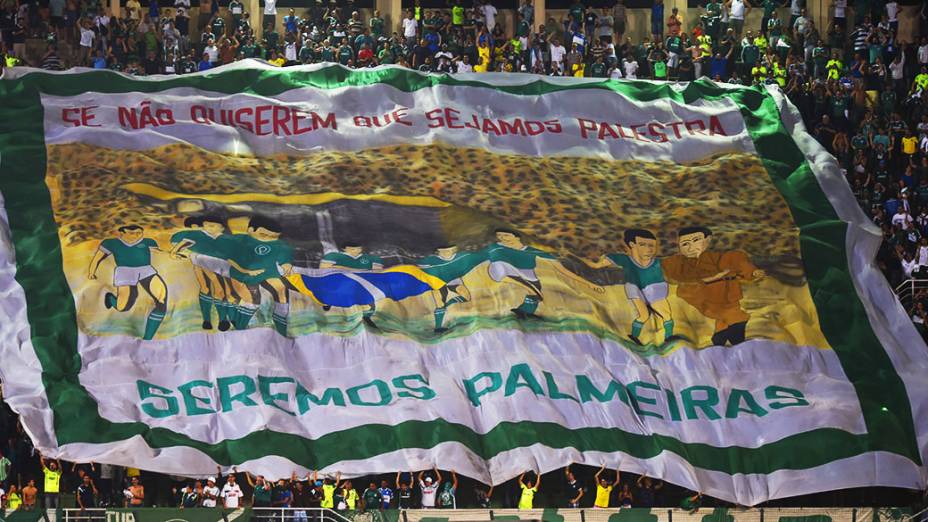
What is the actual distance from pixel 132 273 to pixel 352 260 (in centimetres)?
372

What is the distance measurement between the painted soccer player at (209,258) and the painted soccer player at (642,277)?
6.21 m

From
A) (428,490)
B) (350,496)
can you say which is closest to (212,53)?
(350,496)

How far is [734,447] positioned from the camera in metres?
28.2

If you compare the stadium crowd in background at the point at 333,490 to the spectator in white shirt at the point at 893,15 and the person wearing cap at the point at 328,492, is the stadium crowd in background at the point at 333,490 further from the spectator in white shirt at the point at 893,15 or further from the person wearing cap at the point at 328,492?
the spectator in white shirt at the point at 893,15

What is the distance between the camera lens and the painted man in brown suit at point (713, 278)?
99.2 feet

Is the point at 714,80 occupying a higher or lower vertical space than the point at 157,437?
higher

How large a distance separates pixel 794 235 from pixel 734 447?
5283 millimetres

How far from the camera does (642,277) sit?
30781mm

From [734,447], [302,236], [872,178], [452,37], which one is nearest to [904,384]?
[734,447]

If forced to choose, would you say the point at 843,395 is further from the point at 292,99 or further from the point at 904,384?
the point at 292,99

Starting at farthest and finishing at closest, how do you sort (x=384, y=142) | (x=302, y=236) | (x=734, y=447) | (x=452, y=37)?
(x=452, y=37)
(x=384, y=142)
(x=302, y=236)
(x=734, y=447)

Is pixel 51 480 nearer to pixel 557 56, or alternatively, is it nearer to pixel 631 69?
pixel 557 56

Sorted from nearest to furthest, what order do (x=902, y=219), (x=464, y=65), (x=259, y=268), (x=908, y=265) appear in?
(x=259, y=268)
(x=908, y=265)
(x=902, y=219)
(x=464, y=65)

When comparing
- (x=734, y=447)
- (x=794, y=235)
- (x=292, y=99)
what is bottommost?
(x=734, y=447)
